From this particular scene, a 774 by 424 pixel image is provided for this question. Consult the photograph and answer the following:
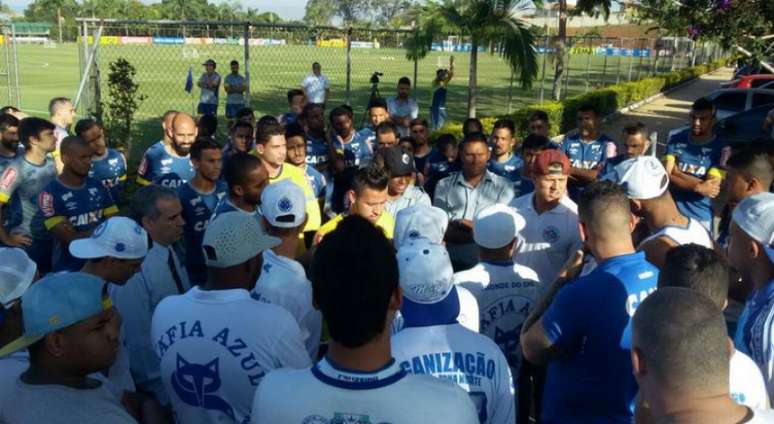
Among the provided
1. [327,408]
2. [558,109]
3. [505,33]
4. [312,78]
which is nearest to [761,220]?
[327,408]

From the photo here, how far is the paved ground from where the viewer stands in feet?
70.7

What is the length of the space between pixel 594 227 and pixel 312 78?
13.6m

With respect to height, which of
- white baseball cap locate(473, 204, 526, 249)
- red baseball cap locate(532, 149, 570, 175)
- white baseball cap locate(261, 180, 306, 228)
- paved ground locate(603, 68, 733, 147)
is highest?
red baseball cap locate(532, 149, 570, 175)

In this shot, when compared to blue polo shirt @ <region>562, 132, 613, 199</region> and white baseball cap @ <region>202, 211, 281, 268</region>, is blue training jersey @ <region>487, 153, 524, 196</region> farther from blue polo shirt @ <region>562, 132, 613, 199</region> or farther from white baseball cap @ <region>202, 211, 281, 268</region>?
white baseball cap @ <region>202, 211, 281, 268</region>

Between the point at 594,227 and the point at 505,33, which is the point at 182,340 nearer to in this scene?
the point at 594,227

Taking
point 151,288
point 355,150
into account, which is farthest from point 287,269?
point 355,150

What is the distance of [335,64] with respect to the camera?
135ft

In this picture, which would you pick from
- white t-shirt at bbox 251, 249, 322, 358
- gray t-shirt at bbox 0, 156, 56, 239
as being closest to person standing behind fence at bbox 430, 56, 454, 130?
gray t-shirt at bbox 0, 156, 56, 239

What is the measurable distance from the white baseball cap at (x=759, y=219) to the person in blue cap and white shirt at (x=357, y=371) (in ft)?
5.99

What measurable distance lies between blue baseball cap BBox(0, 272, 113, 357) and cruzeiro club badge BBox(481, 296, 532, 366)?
204 cm

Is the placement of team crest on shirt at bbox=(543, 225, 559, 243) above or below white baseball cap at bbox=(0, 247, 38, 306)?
below

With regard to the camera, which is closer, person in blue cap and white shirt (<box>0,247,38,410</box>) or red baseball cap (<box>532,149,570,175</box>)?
person in blue cap and white shirt (<box>0,247,38,410</box>)

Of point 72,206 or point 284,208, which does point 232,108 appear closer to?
point 72,206

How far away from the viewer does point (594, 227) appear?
3.11m
